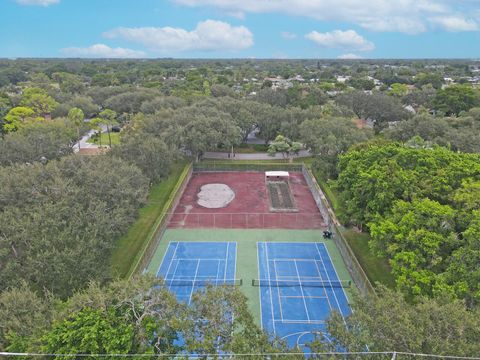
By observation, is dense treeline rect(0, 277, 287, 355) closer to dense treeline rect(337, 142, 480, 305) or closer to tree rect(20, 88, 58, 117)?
dense treeline rect(337, 142, 480, 305)

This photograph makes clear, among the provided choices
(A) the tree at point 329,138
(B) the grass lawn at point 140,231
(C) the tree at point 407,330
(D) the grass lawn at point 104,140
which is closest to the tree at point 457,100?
(A) the tree at point 329,138

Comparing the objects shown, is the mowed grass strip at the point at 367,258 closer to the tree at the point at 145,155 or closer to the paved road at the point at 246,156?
the tree at the point at 145,155

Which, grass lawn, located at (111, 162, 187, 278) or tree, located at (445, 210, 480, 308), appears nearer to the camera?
tree, located at (445, 210, 480, 308)

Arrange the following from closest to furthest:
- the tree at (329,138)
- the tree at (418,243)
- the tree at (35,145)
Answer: the tree at (418,243) < the tree at (35,145) < the tree at (329,138)

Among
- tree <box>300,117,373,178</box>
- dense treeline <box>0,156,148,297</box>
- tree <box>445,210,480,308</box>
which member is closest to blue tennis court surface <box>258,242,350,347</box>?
tree <box>445,210,480,308</box>

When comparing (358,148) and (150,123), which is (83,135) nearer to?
(150,123)
